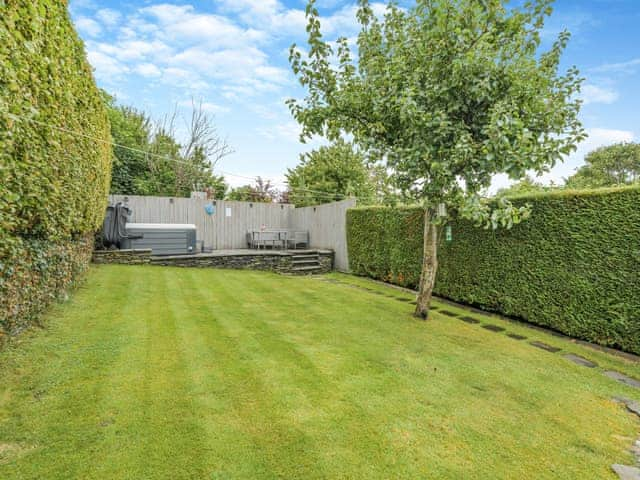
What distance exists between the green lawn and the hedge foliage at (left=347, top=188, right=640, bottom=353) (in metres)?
0.52

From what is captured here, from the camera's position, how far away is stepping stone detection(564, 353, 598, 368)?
148 inches

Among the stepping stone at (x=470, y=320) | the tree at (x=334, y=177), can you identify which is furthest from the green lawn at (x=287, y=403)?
the tree at (x=334, y=177)

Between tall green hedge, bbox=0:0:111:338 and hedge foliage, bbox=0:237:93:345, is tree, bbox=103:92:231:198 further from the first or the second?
hedge foliage, bbox=0:237:93:345

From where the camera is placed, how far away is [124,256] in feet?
25.8

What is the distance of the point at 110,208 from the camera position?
8.31 meters

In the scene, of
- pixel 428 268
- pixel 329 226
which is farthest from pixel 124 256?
pixel 428 268

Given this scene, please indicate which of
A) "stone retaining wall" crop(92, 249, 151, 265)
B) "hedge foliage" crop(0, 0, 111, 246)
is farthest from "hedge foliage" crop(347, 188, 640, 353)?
"stone retaining wall" crop(92, 249, 151, 265)

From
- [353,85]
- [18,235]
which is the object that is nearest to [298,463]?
[18,235]

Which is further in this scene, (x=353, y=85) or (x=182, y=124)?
(x=182, y=124)

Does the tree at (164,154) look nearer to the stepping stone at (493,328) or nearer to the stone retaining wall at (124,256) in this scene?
the stone retaining wall at (124,256)

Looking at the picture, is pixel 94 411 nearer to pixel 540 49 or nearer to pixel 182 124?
pixel 540 49

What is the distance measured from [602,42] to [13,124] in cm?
866

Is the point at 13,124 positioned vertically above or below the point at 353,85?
→ below

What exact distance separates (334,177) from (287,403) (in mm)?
16040
